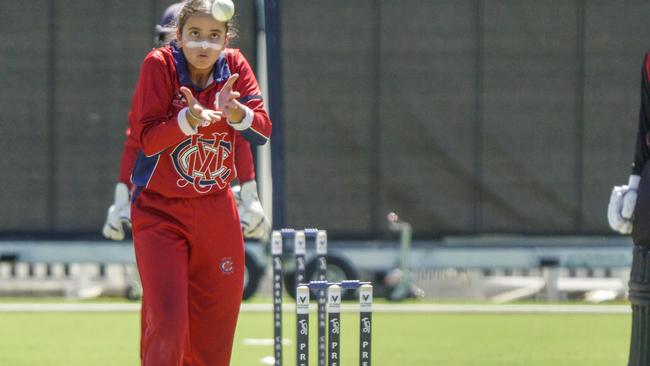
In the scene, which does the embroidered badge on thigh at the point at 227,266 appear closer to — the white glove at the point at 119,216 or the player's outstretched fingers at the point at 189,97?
the player's outstretched fingers at the point at 189,97

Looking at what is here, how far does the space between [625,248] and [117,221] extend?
721 centimetres

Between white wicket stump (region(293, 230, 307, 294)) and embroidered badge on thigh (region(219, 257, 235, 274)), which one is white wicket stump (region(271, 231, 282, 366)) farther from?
embroidered badge on thigh (region(219, 257, 235, 274))

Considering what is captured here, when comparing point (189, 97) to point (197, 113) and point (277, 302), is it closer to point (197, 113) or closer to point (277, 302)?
point (197, 113)

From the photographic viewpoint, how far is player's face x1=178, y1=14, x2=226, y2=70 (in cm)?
500

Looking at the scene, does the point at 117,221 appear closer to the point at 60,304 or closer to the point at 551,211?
the point at 60,304

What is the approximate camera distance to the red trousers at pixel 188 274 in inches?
194

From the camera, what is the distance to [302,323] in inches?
208

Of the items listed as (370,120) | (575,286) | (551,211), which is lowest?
(575,286)

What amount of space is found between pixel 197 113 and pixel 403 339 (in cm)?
506

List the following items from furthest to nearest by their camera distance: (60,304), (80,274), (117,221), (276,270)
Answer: (80,274) < (60,304) < (117,221) < (276,270)

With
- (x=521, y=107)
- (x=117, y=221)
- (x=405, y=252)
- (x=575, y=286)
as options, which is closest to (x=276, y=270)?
(x=117, y=221)

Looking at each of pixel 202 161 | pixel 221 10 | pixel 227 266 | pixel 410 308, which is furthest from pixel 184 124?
pixel 410 308

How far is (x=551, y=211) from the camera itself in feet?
43.1

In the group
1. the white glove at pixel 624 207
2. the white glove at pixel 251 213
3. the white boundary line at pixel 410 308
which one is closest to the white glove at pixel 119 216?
the white glove at pixel 251 213
